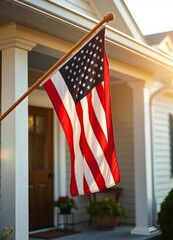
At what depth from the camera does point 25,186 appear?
444cm

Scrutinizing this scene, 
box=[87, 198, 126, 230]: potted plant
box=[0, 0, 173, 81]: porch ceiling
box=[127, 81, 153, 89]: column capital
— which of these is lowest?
box=[87, 198, 126, 230]: potted plant

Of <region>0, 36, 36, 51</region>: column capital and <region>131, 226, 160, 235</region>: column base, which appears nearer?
<region>0, 36, 36, 51</region>: column capital

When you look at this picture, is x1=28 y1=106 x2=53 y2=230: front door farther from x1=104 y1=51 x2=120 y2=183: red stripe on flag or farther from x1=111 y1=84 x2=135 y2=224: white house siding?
x1=104 y1=51 x2=120 y2=183: red stripe on flag

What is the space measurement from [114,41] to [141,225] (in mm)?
3239

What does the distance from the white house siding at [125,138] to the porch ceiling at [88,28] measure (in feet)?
4.69

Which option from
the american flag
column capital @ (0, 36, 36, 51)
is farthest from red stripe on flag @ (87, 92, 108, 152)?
column capital @ (0, 36, 36, 51)

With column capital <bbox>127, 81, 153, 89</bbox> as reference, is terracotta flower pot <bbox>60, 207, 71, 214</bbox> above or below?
below

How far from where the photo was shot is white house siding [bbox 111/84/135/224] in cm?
861

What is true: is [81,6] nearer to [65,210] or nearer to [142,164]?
[142,164]

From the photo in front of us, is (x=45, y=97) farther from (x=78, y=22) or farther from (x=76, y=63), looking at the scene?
(x=76, y=63)

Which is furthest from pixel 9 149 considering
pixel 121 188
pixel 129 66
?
pixel 121 188

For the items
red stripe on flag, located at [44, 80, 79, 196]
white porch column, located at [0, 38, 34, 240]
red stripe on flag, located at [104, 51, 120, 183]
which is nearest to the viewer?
red stripe on flag, located at [104, 51, 120, 183]

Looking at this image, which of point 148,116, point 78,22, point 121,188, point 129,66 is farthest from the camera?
point 121,188

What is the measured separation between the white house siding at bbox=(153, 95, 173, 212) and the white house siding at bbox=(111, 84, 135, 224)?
65cm
